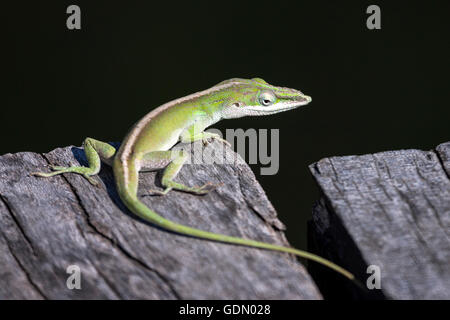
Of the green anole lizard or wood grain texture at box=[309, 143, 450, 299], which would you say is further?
the green anole lizard

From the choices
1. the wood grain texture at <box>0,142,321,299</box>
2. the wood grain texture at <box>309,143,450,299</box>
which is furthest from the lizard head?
the wood grain texture at <box>309,143,450,299</box>

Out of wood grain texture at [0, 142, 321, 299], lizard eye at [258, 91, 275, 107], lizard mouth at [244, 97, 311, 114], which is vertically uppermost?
lizard eye at [258, 91, 275, 107]

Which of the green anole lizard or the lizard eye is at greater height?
the lizard eye

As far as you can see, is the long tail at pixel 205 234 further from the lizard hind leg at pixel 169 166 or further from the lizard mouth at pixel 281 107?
the lizard mouth at pixel 281 107

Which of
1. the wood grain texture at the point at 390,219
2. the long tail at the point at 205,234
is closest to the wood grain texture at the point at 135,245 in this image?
the long tail at the point at 205,234

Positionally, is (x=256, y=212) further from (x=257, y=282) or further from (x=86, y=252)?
(x=86, y=252)

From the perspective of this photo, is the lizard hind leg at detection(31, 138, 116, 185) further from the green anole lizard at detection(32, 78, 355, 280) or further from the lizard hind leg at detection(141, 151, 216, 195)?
the lizard hind leg at detection(141, 151, 216, 195)
